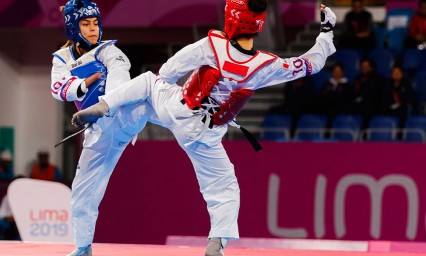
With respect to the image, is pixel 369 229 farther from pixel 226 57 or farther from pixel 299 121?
pixel 226 57

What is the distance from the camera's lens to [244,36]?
6.38m

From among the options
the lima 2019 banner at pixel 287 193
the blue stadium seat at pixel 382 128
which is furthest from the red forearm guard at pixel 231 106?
the blue stadium seat at pixel 382 128

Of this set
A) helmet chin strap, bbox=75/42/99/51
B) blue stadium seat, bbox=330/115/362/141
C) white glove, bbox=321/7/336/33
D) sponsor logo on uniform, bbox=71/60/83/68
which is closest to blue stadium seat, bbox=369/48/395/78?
blue stadium seat, bbox=330/115/362/141

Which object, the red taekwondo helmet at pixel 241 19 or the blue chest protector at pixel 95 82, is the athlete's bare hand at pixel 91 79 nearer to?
the blue chest protector at pixel 95 82

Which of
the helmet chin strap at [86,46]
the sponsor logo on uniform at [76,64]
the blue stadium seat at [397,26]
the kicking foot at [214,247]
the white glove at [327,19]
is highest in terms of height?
the white glove at [327,19]

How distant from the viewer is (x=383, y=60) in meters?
13.6

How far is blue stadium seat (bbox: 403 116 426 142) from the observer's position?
11914 mm

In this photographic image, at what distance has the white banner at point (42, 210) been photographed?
35.3 feet

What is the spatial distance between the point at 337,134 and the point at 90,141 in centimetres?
591

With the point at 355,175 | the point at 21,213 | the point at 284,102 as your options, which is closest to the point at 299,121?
the point at 284,102

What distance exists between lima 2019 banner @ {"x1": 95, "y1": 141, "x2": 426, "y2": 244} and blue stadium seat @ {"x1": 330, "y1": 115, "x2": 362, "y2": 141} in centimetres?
91

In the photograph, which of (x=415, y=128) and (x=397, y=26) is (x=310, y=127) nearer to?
(x=415, y=128)

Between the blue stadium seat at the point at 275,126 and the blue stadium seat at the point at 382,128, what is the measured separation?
3.48 ft

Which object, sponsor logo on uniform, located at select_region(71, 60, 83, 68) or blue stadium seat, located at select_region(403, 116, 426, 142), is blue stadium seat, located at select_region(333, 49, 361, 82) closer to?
blue stadium seat, located at select_region(403, 116, 426, 142)
